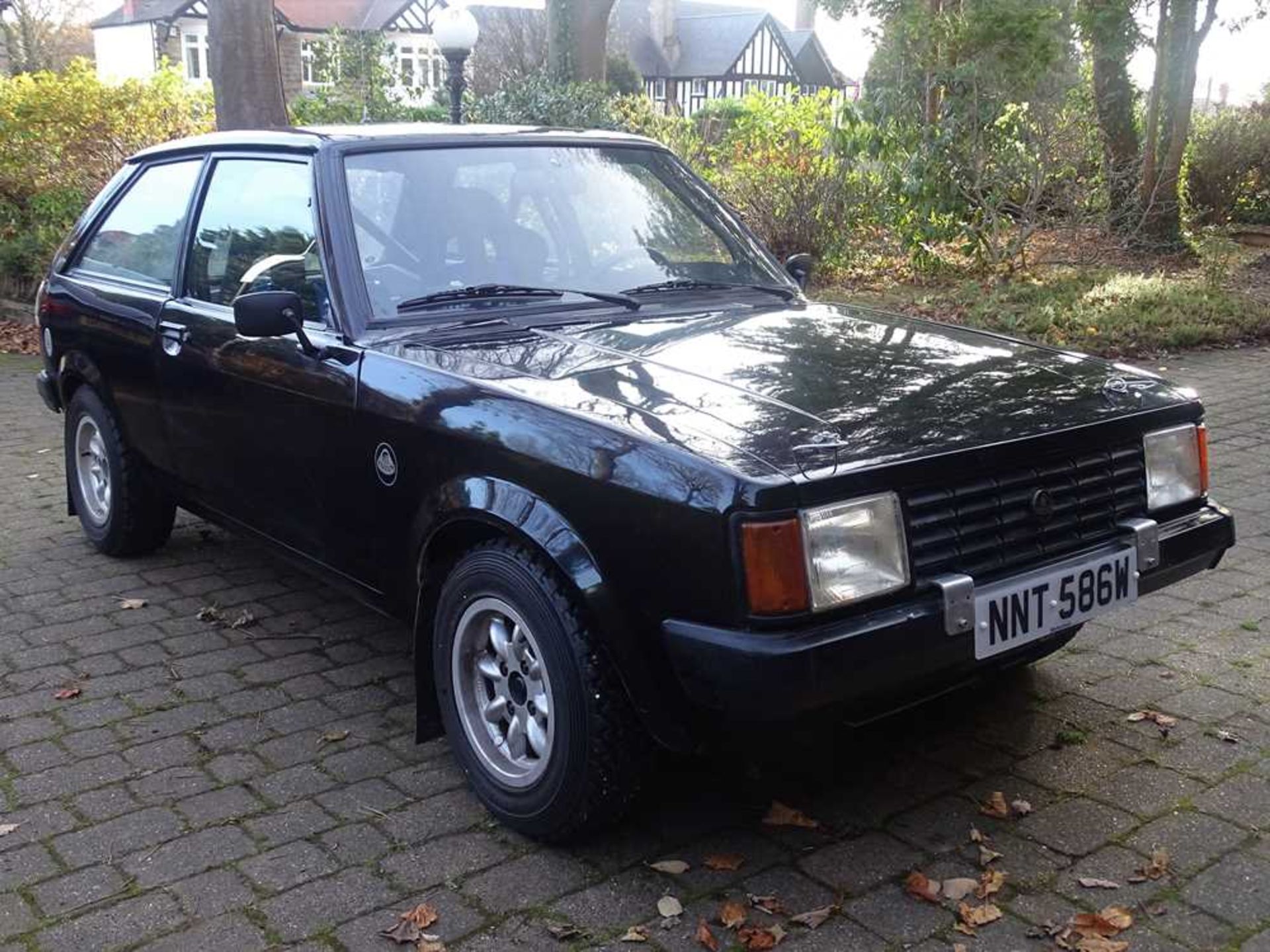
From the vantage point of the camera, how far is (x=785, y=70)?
6850cm

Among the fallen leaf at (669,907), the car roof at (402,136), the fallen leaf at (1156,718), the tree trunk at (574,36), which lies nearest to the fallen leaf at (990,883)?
the fallen leaf at (669,907)

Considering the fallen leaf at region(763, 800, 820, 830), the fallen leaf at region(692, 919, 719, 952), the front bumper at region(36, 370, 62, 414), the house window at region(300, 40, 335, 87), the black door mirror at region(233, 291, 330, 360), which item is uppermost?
the house window at region(300, 40, 335, 87)

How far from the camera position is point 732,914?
9.55 feet

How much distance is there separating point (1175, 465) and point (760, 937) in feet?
5.59

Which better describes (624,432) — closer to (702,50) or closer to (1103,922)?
(1103,922)

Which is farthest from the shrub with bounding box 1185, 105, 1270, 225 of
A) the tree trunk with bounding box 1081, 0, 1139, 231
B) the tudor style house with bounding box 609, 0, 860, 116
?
the tudor style house with bounding box 609, 0, 860, 116

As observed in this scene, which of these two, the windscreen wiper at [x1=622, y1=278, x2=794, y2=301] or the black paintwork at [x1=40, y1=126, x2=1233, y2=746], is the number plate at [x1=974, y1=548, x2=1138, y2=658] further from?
the windscreen wiper at [x1=622, y1=278, x2=794, y2=301]

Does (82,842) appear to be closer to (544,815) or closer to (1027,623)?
(544,815)

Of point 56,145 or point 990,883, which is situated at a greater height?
point 56,145

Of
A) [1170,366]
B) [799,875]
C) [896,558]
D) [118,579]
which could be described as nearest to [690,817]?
[799,875]

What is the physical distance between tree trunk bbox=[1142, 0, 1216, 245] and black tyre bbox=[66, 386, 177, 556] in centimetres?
1175

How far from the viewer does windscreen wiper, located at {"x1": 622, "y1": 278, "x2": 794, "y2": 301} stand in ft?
13.7

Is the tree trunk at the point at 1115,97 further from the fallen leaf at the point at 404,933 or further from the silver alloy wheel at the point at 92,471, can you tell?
the fallen leaf at the point at 404,933

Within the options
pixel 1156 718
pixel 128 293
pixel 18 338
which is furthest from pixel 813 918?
pixel 18 338
